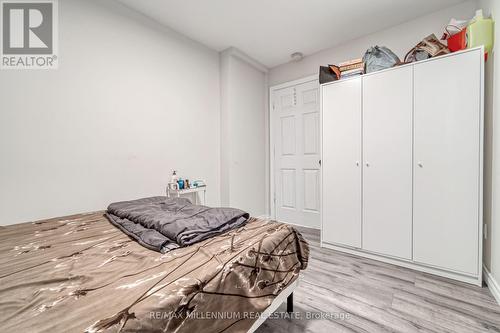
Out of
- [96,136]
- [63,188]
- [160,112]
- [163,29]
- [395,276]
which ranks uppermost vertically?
[163,29]

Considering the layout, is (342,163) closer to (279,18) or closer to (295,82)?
(295,82)

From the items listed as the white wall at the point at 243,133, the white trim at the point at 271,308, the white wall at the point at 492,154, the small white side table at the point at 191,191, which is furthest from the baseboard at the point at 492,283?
the small white side table at the point at 191,191

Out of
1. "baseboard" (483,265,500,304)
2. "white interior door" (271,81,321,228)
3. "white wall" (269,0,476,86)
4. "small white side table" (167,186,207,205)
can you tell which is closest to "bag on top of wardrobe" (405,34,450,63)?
"white wall" (269,0,476,86)

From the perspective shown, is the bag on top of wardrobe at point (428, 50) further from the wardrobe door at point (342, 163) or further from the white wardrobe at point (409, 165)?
the wardrobe door at point (342, 163)

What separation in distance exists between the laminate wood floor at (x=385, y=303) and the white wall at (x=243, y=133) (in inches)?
61.7

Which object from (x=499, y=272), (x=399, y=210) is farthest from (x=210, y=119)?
(x=499, y=272)

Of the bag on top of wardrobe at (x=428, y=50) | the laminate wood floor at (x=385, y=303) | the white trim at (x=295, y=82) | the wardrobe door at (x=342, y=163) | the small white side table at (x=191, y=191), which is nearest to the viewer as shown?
the laminate wood floor at (x=385, y=303)

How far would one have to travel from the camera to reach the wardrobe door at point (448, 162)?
173 cm

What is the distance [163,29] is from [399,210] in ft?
10.7

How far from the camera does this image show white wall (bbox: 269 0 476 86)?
2205 millimetres

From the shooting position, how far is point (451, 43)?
1.96m

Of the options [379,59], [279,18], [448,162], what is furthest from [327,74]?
[448,162]

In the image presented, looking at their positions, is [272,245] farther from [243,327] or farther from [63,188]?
[63,188]

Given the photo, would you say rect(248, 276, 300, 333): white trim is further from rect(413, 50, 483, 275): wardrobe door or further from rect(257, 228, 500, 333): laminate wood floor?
rect(413, 50, 483, 275): wardrobe door
